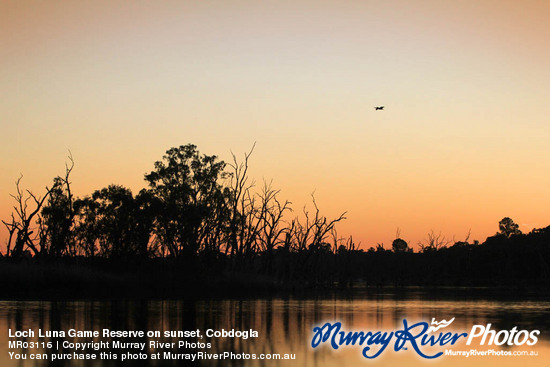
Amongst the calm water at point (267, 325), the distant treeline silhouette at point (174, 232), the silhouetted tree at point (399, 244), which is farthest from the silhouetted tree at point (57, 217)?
the silhouetted tree at point (399, 244)

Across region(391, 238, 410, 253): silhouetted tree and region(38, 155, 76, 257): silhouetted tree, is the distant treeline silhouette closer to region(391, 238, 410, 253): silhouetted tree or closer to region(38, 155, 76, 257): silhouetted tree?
region(38, 155, 76, 257): silhouetted tree

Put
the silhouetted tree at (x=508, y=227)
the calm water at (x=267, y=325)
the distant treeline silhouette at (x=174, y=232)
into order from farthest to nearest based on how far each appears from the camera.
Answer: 1. the silhouetted tree at (x=508, y=227)
2. the distant treeline silhouette at (x=174, y=232)
3. the calm water at (x=267, y=325)

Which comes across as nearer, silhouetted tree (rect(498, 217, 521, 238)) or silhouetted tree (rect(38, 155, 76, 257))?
silhouetted tree (rect(38, 155, 76, 257))

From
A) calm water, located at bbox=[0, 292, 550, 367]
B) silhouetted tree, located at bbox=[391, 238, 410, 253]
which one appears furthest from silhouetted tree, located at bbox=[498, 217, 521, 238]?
calm water, located at bbox=[0, 292, 550, 367]

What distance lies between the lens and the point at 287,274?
8475cm

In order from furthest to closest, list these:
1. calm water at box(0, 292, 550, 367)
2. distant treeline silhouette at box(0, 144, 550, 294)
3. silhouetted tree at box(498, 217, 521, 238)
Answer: silhouetted tree at box(498, 217, 521, 238), distant treeline silhouette at box(0, 144, 550, 294), calm water at box(0, 292, 550, 367)

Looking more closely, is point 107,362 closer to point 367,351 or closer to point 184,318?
point 367,351

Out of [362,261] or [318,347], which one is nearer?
[318,347]

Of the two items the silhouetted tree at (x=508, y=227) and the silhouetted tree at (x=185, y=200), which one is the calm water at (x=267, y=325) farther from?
the silhouetted tree at (x=508, y=227)

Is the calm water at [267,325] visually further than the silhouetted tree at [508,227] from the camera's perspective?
No

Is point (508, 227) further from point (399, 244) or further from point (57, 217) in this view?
point (57, 217)

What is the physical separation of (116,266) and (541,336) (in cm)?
4703

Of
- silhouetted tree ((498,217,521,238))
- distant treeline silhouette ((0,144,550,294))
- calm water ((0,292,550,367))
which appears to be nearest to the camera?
calm water ((0,292,550,367))

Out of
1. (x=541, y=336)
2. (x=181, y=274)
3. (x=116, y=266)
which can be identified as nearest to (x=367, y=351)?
(x=541, y=336)
